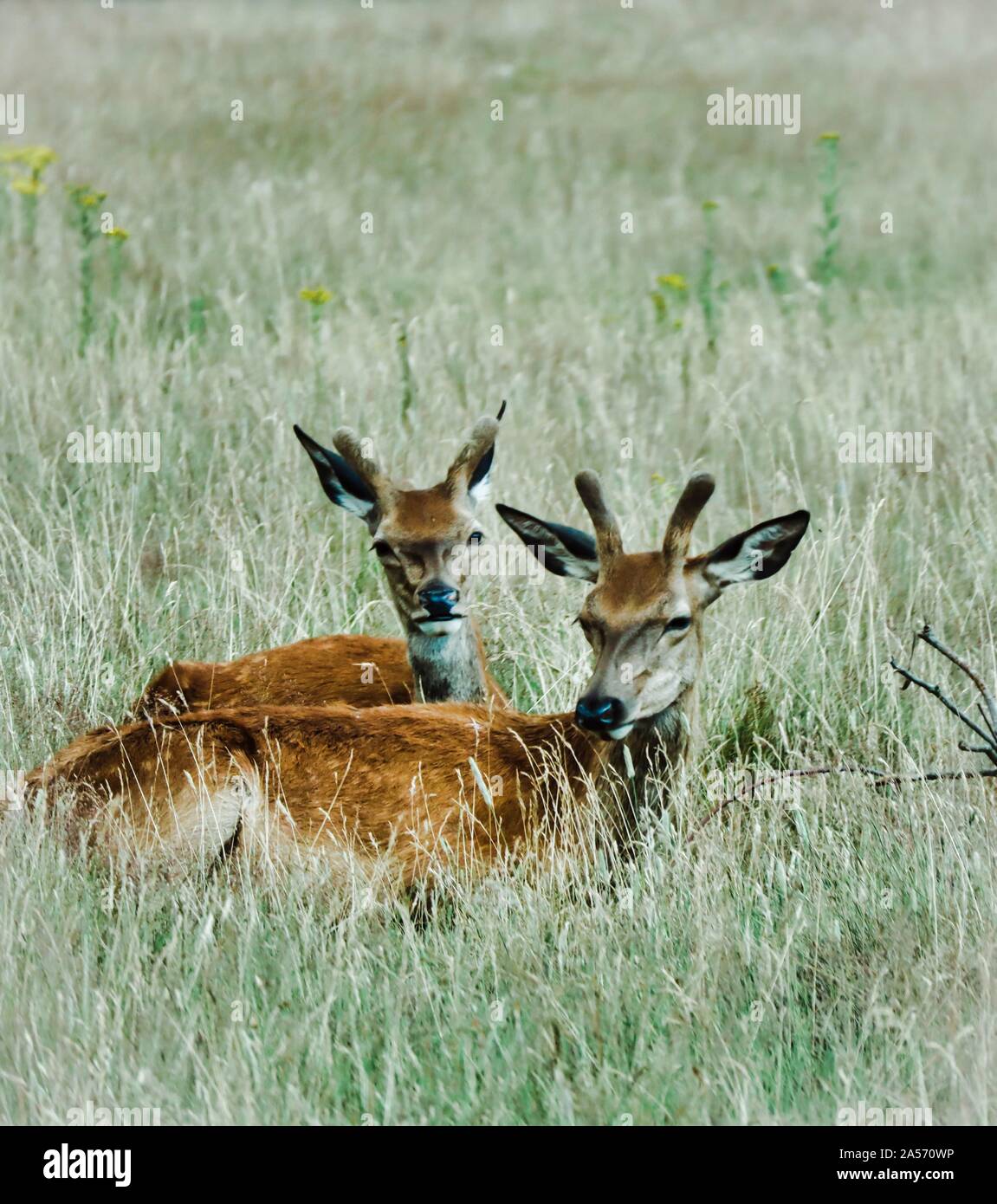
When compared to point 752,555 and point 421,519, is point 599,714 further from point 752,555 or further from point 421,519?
point 421,519

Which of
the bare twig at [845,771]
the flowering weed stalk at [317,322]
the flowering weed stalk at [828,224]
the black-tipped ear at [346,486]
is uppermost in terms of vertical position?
the flowering weed stalk at [828,224]

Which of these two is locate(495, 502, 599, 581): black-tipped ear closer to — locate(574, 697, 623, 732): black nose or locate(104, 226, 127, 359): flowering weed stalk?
locate(574, 697, 623, 732): black nose

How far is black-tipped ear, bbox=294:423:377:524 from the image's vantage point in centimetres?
743

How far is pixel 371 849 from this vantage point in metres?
5.79

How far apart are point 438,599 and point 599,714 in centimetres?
165

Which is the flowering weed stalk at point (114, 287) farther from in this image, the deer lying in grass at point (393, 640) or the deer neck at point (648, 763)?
the deer neck at point (648, 763)

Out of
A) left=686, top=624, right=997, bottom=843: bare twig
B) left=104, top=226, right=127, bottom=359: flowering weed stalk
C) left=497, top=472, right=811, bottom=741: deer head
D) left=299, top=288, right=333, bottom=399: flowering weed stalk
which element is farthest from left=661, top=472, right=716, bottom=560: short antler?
left=104, top=226, right=127, bottom=359: flowering weed stalk

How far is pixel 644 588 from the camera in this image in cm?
585

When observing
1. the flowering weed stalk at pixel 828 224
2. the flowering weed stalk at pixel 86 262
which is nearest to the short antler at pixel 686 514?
the flowering weed stalk at pixel 86 262

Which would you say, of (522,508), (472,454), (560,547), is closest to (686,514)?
(560,547)

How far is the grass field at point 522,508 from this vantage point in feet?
15.3

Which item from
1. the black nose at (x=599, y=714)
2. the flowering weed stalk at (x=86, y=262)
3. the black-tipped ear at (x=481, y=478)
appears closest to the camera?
the black nose at (x=599, y=714)

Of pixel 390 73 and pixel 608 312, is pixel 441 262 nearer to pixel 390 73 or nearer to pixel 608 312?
pixel 608 312

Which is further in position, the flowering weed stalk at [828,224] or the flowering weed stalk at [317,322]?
the flowering weed stalk at [828,224]
